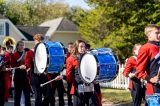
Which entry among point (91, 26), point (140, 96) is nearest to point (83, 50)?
point (140, 96)

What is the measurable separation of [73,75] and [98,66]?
3.51 feet

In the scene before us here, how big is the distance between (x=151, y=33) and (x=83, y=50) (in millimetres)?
2737

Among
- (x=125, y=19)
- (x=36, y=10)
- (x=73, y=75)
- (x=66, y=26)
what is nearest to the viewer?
(x=73, y=75)

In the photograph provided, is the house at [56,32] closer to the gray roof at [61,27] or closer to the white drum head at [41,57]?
the gray roof at [61,27]

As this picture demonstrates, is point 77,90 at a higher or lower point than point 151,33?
lower

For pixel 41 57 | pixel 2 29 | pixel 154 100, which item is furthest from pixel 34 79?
pixel 2 29

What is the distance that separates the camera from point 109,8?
112ft

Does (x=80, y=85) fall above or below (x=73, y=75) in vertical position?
below

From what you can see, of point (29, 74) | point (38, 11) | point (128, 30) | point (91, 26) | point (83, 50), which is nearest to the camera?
point (83, 50)

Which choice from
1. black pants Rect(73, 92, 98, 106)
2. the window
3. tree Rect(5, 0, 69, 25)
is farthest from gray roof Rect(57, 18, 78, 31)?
black pants Rect(73, 92, 98, 106)

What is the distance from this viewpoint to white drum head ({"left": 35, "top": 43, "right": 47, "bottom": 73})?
996 cm

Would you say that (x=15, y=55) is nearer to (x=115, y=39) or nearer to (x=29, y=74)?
(x=29, y=74)

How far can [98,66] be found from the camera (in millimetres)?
8469

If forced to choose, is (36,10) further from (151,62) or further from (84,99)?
(151,62)
